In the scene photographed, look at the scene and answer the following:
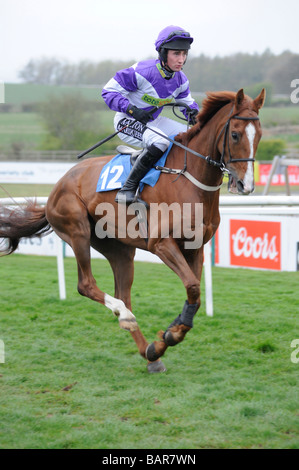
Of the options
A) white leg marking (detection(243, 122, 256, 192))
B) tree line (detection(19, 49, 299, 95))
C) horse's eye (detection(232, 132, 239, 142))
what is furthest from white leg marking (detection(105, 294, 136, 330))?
tree line (detection(19, 49, 299, 95))

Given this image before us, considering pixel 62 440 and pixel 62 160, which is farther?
pixel 62 160

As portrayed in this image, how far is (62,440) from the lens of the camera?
281cm

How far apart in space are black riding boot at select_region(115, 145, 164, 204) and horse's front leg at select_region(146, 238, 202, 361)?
44cm

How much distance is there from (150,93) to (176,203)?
849mm

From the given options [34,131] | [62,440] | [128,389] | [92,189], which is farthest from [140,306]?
[34,131]

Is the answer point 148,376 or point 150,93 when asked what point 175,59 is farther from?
point 148,376

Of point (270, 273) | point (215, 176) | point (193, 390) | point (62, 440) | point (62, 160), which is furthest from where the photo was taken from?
point (62, 160)

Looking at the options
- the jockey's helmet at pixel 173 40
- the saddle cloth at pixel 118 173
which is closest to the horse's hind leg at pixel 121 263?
the saddle cloth at pixel 118 173

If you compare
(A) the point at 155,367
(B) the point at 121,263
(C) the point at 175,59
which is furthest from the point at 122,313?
(C) the point at 175,59

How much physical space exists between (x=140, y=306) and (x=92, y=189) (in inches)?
65.2

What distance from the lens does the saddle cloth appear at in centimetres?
400

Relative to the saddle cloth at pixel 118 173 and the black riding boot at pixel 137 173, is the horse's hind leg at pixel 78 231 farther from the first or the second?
the black riding boot at pixel 137 173

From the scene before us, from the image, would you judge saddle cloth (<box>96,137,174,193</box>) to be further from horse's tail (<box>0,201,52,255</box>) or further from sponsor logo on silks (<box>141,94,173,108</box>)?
horse's tail (<box>0,201,52,255</box>)
